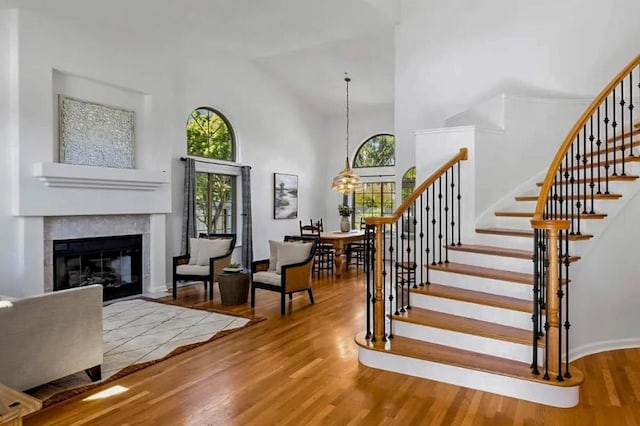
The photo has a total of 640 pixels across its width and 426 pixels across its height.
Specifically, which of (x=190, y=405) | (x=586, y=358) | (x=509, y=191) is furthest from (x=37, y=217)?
(x=586, y=358)

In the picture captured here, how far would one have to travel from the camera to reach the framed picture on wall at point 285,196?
9.66 meters

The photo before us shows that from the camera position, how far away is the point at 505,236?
4.46 m

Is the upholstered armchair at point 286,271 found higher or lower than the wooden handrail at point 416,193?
lower

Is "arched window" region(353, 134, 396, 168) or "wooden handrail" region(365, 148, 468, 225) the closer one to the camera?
"wooden handrail" region(365, 148, 468, 225)

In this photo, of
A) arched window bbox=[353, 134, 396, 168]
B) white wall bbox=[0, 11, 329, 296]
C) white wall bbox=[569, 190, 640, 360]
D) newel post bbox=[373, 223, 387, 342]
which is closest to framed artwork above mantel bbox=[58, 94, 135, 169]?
white wall bbox=[0, 11, 329, 296]

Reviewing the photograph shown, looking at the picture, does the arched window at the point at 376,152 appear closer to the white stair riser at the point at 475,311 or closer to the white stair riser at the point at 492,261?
the white stair riser at the point at 492,261

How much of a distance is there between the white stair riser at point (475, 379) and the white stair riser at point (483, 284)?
0.92 m

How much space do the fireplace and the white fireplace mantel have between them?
0.77 metres

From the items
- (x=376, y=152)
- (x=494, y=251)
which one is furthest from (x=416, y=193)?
(x=376, y=152)

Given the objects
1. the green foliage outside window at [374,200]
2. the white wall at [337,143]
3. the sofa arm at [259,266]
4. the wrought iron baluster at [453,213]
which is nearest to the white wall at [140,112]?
the white wall at [337,143]

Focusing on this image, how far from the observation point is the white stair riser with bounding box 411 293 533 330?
3.50 metres

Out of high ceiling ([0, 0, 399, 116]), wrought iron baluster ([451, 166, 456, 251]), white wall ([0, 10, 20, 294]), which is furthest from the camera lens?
high ceiling ([0, 0, 399, 116])

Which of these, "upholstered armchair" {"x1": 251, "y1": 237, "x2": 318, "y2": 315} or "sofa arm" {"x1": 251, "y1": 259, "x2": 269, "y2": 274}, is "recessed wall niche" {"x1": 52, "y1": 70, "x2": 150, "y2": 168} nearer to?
"sofa arm" {"x1": 251, "y1": 259, "x2": 269, "y2": 274}

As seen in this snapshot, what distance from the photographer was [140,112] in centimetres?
659
